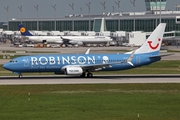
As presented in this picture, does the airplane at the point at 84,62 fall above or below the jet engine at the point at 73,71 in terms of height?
above

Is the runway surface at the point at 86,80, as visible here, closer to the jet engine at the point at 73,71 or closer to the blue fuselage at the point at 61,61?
the jet engine at the point at 73,71

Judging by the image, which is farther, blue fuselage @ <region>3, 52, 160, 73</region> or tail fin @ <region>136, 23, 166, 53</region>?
tail fin @ <region>136, 23, 166, 53</region>

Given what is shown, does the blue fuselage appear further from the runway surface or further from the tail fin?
the runway surface

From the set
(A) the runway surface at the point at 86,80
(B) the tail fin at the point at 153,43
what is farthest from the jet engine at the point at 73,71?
(B) the tail fin at the point at 153,43

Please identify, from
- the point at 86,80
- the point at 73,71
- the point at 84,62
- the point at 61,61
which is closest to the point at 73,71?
the point at 73,71

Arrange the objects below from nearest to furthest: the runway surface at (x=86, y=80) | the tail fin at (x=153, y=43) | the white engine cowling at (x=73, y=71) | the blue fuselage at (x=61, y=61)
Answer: the runway surface at (x=86, y=80), the white engine cowling at (x=73, y=71), the blue fuselage at (x=61, y=61), the tail fin at (x=153, y=43)

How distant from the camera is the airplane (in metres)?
71.5

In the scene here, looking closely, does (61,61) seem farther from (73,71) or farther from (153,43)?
(153,43)

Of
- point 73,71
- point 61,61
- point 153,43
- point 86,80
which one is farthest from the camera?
point 153,43

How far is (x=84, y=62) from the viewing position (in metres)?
73.2

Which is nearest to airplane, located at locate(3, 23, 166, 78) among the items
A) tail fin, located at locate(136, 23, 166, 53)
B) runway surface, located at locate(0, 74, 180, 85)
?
tail fin, located at locate(136, 23, 166, 53)

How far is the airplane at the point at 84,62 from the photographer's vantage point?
71.5 m
